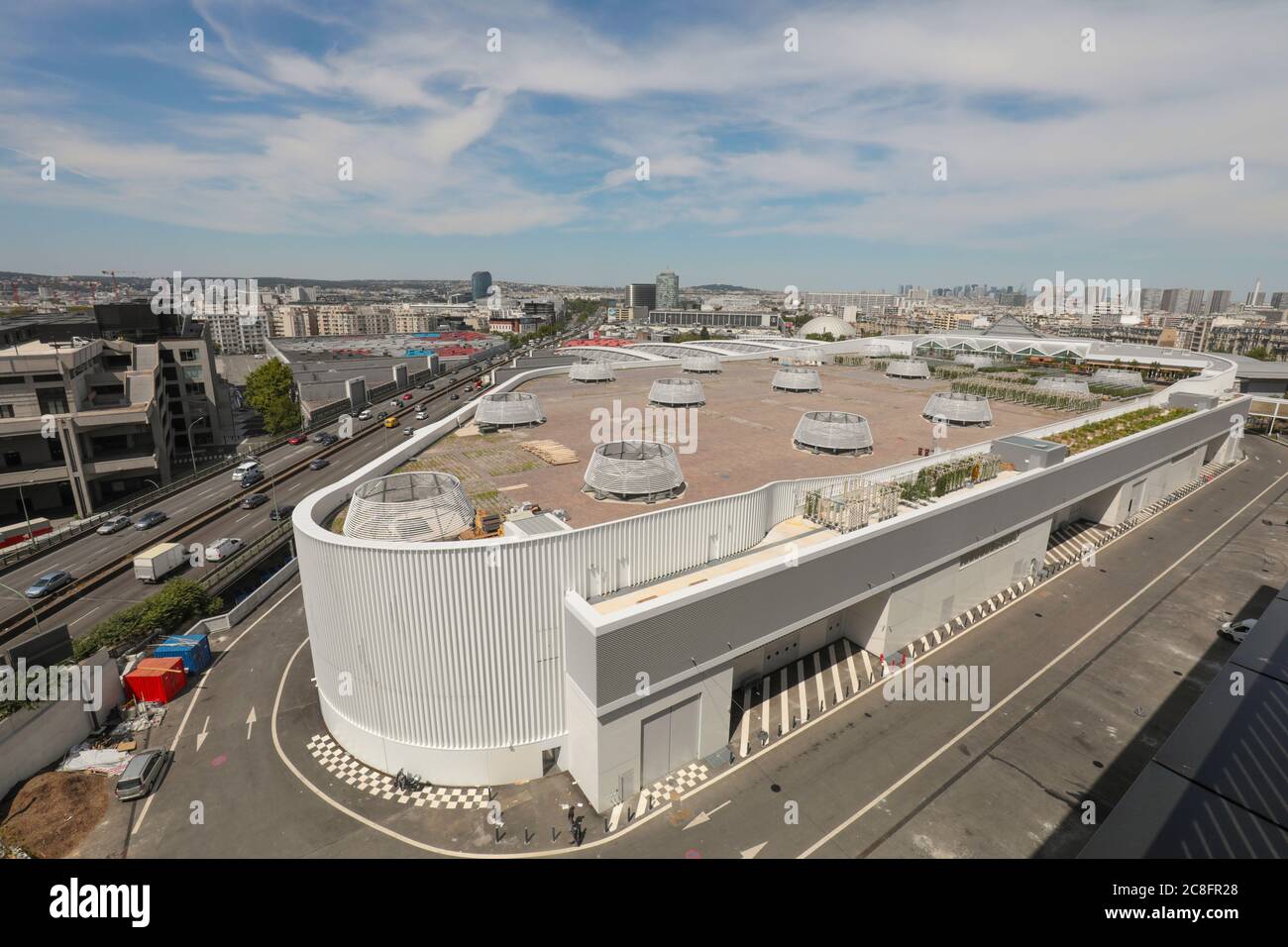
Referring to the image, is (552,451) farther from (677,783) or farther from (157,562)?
(157,562)

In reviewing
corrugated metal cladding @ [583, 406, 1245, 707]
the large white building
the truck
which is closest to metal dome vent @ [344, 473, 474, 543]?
the large white building

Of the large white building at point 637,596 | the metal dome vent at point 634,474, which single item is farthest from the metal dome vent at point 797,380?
the metal dome vent at point 634,474

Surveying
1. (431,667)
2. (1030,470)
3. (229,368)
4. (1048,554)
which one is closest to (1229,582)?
(1048,554)

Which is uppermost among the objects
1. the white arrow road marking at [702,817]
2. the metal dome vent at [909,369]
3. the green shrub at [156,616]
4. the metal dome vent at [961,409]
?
the metal dome vent at [909,369]

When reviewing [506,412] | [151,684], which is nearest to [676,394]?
[506,412]

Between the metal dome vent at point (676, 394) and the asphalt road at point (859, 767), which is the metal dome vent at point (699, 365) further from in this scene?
the asphalt road at point (859, 767)
